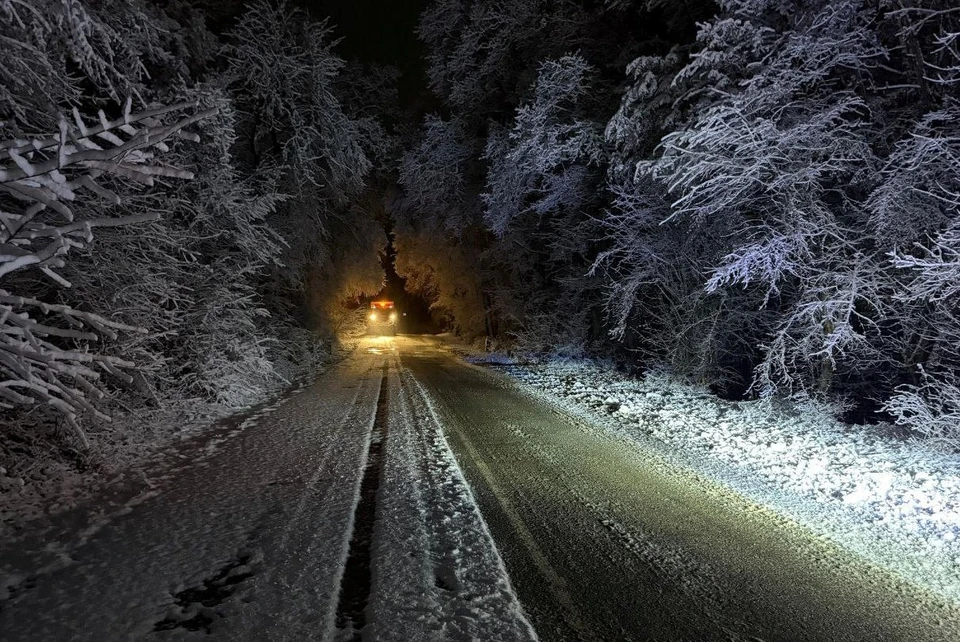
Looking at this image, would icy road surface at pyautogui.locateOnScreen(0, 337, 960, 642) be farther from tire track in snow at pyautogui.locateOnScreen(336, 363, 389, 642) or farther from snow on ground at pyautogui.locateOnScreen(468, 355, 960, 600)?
snow on ground at pyautogui.locateOnScreen(468, 355, 960, 600)

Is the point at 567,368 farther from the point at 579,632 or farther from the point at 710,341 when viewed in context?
the point at 579,632

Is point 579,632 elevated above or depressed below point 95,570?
below

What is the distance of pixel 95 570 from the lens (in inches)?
143

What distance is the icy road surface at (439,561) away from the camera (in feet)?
10.1

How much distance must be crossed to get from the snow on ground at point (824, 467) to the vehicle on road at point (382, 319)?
4224 cm

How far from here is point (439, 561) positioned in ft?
12.4

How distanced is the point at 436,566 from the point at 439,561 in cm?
7

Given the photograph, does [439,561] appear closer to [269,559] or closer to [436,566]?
[436,566]

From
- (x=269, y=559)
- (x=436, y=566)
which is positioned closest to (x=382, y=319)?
(x=269, y=559)

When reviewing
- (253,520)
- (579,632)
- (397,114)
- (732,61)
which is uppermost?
(397,114)

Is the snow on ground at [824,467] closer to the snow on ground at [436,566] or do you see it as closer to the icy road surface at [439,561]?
the icy road surface at [439,561]

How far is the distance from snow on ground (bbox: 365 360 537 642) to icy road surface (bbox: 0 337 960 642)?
17 millimetres

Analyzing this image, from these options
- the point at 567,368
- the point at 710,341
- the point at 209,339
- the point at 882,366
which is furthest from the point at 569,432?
the point at 567,368

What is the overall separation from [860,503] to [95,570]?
21.8ft
